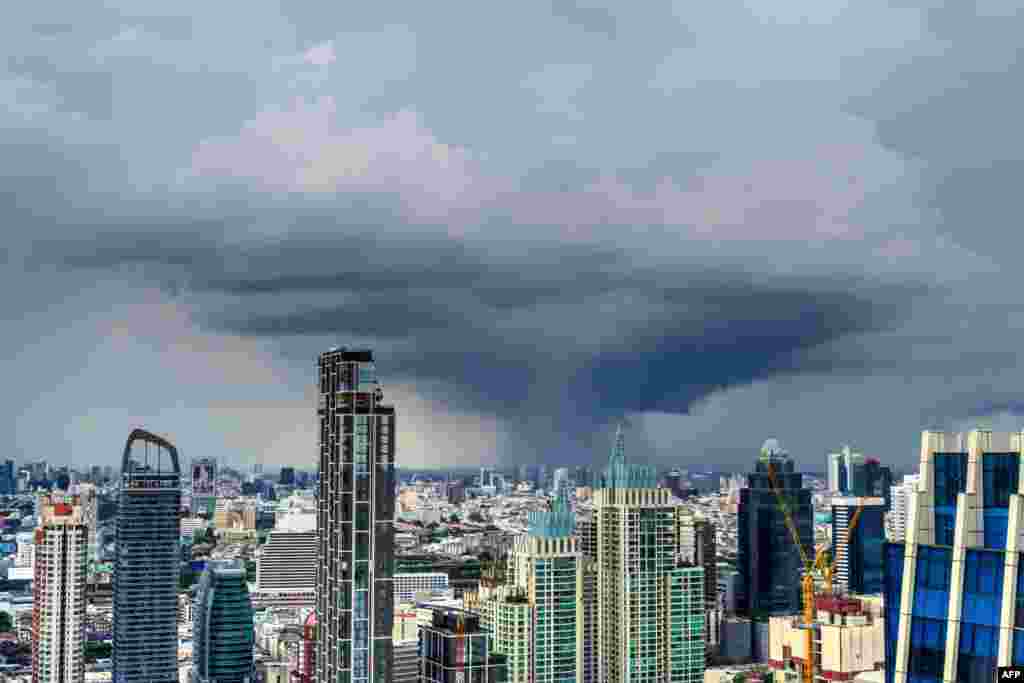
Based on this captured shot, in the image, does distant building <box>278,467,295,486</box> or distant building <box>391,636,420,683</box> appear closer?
distant building <box>391,636,420,683</box>

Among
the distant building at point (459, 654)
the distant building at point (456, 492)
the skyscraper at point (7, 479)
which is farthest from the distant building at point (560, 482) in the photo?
the skyscraper at point (7, 479)

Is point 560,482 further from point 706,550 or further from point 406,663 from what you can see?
point 706,550

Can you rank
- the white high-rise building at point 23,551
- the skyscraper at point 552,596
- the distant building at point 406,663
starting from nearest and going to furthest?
the distant building at point 406,663
the skyscraper at point 552,596
the white high-rise building at point 23,551

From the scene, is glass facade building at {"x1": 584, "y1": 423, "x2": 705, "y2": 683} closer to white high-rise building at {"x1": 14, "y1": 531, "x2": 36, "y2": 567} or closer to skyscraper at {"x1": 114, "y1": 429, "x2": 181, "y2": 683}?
skyscraper at {"x1": 114, "y1": 429, "x2": 181, "y2": 683}

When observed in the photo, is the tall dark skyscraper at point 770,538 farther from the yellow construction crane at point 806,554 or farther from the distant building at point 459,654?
the distant building at point 459,654

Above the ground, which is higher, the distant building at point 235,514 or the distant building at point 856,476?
the distant building at point 856,476

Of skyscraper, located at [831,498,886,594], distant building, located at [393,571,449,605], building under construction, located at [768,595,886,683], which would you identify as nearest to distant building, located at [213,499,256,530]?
distant building, located at [393,571,449,605]
